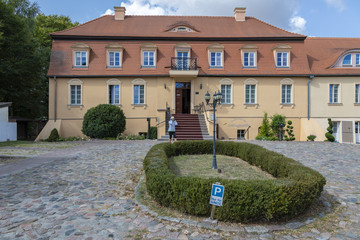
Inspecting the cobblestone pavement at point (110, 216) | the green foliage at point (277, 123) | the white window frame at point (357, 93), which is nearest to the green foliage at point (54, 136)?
the cobblestone pavement at point (110, 216)

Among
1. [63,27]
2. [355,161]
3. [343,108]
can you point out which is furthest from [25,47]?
[343,108]

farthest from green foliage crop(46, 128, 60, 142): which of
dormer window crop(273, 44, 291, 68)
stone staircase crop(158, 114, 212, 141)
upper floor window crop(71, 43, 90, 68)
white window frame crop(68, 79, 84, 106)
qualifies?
dormer window crop(273, 44, 291, 68)

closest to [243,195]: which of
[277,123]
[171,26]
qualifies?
[277,123]

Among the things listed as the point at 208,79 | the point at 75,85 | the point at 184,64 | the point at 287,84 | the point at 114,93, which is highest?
the point at 184,64

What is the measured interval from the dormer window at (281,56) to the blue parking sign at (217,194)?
19.0 meters

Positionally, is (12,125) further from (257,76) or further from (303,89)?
(303,89)

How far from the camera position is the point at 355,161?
9125mm

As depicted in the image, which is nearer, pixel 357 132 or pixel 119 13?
pixel 357 132

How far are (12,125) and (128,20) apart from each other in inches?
563

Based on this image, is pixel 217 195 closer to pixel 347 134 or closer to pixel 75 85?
pixel 75 85

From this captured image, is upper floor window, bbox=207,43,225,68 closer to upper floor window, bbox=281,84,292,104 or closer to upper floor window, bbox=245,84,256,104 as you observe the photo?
upper floor window, bbox=245,84,256,104

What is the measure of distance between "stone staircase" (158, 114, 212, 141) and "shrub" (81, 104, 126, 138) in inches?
153

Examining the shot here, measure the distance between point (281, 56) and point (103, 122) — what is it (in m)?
16.3

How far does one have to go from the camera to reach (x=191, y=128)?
55.8ft
